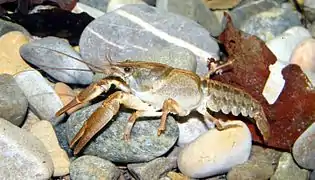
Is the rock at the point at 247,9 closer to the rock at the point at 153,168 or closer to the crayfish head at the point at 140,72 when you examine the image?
the crayfish head at the point at 140,72

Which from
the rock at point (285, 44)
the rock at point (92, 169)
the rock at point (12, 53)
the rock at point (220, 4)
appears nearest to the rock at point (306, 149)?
the rock at point (285, 44)

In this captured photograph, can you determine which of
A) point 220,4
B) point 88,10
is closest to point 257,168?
point 220,4

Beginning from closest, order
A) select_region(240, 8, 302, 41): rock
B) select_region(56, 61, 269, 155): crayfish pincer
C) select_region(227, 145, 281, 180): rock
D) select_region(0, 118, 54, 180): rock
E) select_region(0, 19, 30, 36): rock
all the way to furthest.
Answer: select_region(0, 118, 54, 180): rock → select_region(227, 145, 281, 180): rock → select_region(56, 61, 269, 155): crayfish pincer → select_region(0, 19, 30, 36): rock → select_region(240, 8, 302, 41): rock

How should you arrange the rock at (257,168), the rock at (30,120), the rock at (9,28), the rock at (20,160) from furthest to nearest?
the rock at (9,28) → the rock at (30,120) → the rock at (257,168) → the rock at (20,160)

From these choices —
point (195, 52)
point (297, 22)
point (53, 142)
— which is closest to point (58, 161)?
point (53, 142)

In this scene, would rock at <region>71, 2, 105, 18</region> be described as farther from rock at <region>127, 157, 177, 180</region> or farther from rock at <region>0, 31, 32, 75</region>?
rock at <region>127, 157, 177, 180</region>

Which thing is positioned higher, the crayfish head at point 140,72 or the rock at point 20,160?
the crayfish head at point 140,72

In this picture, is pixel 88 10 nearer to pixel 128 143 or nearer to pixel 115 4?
pixel 115 4

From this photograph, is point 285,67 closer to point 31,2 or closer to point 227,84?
point 227,84

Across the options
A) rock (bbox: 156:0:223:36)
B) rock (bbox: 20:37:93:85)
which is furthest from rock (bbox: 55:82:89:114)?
rock (bbox: 156:0:223:36)
